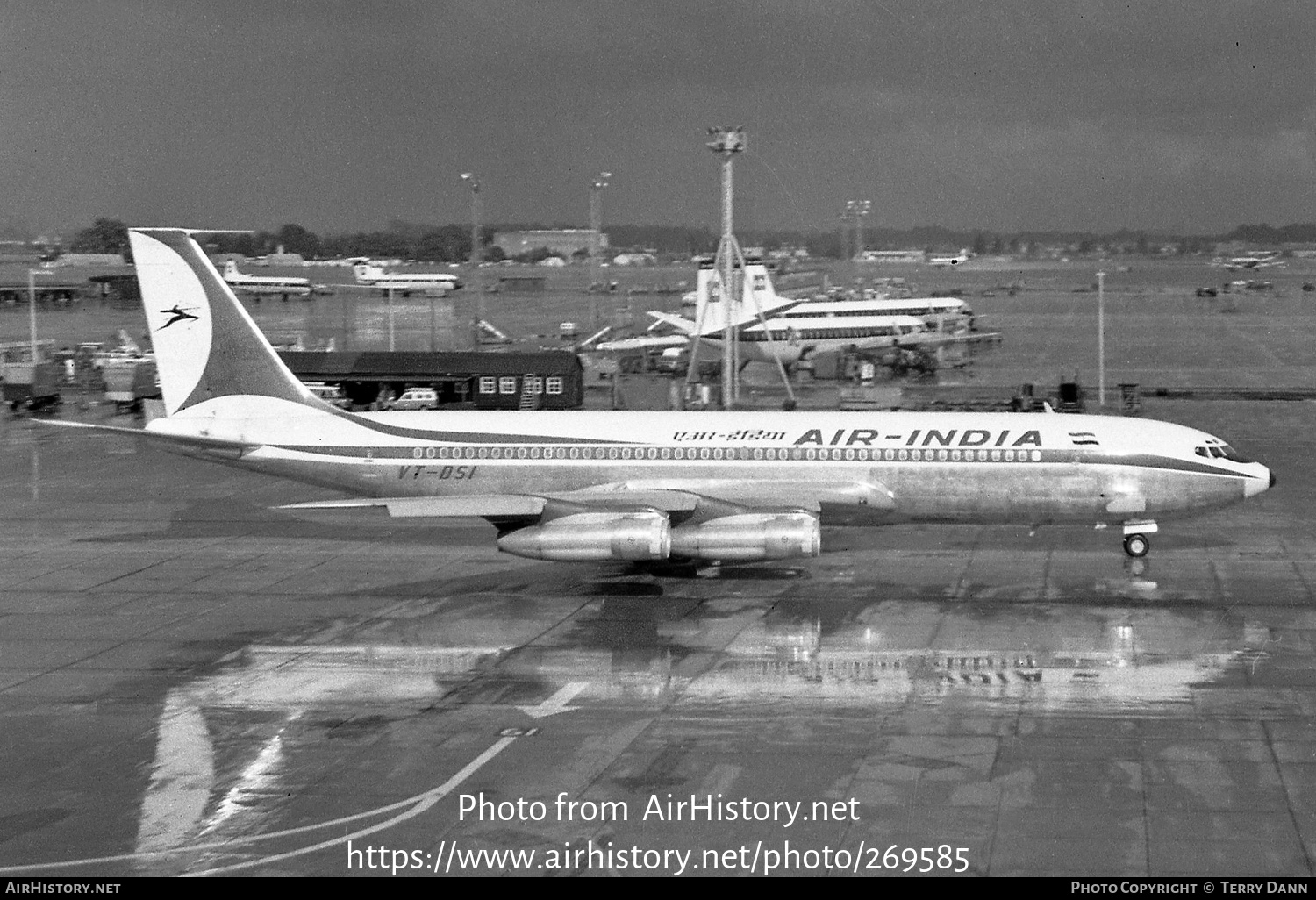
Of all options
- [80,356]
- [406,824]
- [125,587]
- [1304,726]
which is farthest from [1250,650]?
[80,356]

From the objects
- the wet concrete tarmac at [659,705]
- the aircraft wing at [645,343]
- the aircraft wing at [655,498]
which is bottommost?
the wet concrete tarmac at [659,705]

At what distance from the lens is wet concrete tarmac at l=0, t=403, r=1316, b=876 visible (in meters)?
20.2

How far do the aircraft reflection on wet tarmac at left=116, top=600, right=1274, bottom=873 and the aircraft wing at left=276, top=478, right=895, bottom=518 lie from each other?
2.94m

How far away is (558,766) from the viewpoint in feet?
76.8

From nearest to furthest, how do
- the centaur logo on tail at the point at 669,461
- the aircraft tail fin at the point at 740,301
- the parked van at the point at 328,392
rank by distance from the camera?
1. the centaur logo on tail at the point at 669,461
2. the parked van at the point at 328,392
3. the aircraft tail fin at the point at 740,301

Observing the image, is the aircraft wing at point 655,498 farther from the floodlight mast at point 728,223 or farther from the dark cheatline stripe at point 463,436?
the floodlight mast at point 728,223

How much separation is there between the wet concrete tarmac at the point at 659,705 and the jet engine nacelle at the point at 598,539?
4.45 ft

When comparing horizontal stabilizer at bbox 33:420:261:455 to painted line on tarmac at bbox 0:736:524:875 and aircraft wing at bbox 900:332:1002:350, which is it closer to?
painted line on tarmac at bbox 0:736:524:875

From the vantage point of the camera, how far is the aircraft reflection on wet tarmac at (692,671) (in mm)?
24922

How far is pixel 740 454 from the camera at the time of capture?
125 feet

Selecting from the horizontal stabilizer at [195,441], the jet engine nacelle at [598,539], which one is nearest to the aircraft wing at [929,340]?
the horizontal stabilizer at [195,441]

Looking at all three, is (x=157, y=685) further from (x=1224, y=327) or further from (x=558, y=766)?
(x=1224, y=327)

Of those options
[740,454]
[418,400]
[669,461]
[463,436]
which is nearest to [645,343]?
[418,400]
